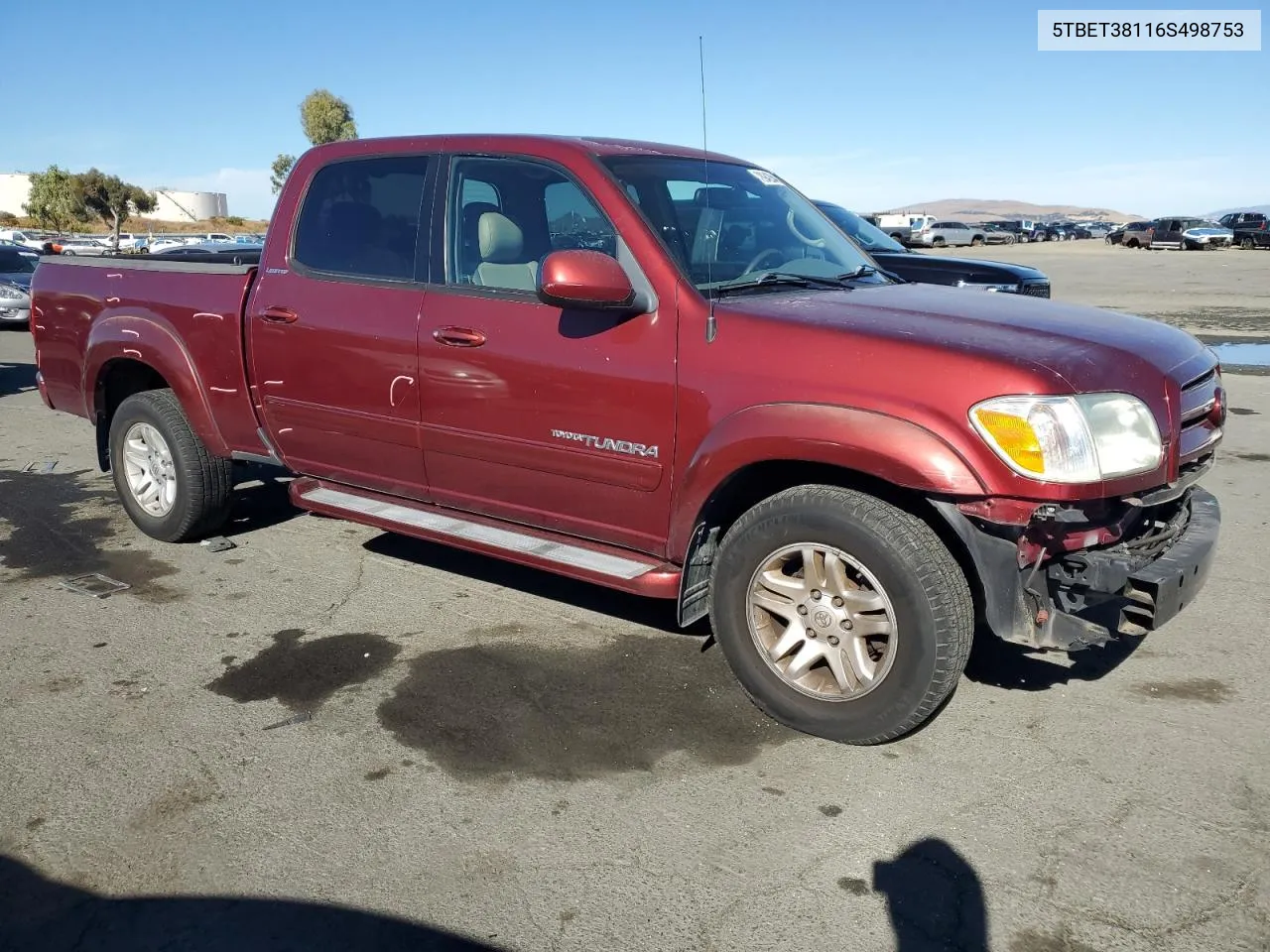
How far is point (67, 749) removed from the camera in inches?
139

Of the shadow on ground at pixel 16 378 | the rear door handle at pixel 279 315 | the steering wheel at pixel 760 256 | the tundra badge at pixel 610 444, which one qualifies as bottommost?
the shadow on ground at pixel 16 378

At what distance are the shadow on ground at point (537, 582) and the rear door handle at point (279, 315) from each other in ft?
4.72

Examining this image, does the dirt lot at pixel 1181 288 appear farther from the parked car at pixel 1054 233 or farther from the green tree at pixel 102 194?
the green tree at pixel 102 194

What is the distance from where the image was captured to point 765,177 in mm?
4922

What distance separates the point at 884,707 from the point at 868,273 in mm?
2021

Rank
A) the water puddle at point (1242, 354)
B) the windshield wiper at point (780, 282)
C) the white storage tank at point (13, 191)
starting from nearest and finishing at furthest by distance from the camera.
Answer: the windshield wiper at point (780, 282), the water puddle at point (1242, 354), the white storage tank at point (13, 191)

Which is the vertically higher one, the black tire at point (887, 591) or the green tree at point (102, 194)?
the green tree at point (102, 194)

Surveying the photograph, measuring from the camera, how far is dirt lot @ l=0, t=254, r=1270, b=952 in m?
2.67

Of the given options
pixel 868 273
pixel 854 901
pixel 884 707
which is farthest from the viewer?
pixel 868 273

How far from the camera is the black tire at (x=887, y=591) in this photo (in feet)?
10.7

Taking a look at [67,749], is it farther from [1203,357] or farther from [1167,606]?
[1203,357]

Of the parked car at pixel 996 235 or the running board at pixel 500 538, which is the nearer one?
the running board at pixel 500 538

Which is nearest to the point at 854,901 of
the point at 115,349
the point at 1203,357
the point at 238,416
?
the point at 1203,357

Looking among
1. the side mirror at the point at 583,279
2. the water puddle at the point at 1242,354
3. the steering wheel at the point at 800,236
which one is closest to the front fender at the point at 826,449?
the side mirror at the point at 583,279
